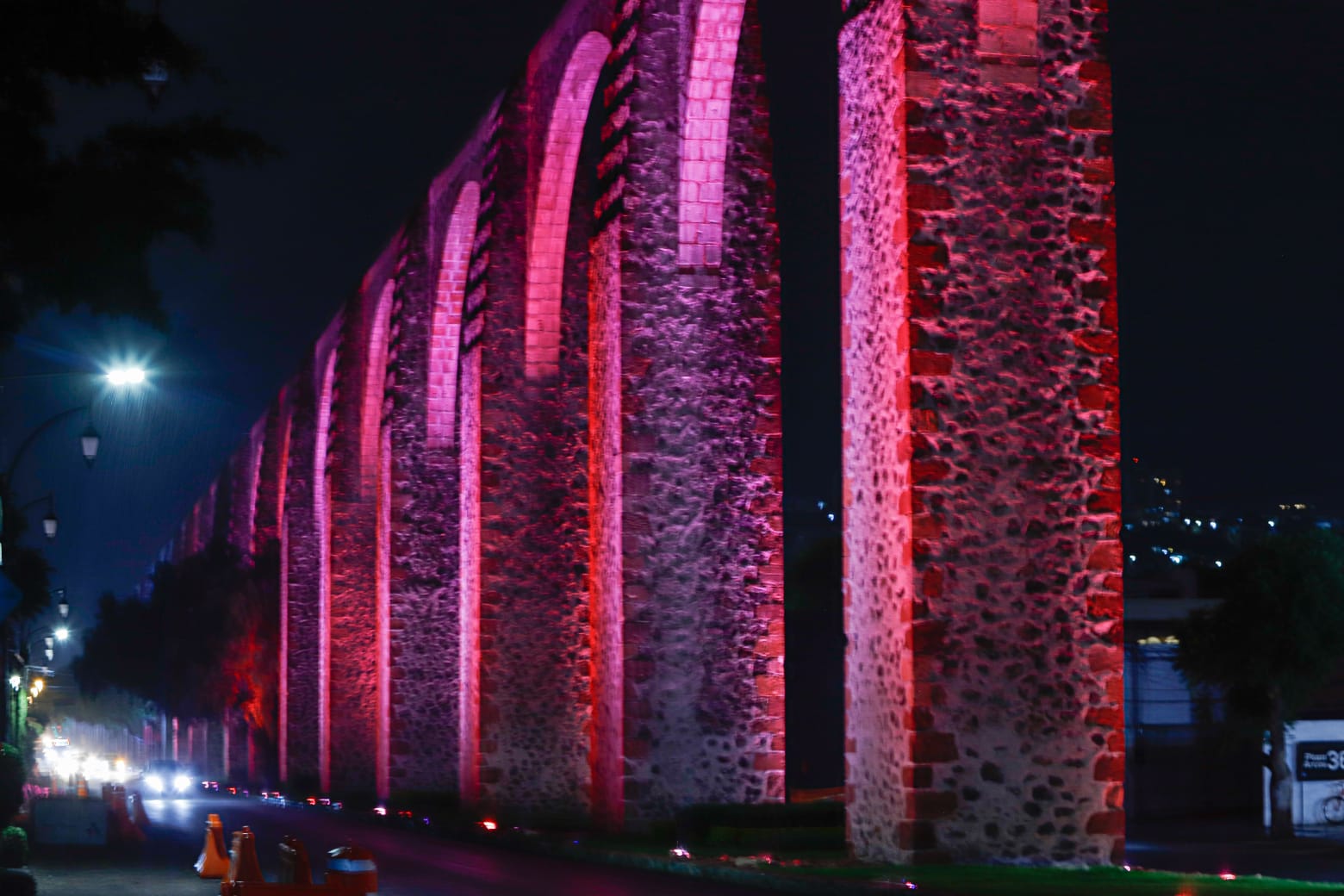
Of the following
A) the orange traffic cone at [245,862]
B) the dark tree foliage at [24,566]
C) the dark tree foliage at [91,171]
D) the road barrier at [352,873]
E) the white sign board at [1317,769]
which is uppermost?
the dark tree foliage at [91,171]

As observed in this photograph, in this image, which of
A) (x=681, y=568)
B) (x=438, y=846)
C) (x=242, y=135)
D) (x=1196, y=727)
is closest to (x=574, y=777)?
(x=438, y=846)

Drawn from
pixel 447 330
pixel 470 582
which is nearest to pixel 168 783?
pixel 447 330

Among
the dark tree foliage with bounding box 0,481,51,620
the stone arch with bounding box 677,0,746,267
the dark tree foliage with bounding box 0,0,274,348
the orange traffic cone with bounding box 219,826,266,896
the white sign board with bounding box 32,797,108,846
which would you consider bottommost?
the white sign board with bounding box 32,797,108,846

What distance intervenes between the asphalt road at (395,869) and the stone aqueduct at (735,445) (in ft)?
5.40

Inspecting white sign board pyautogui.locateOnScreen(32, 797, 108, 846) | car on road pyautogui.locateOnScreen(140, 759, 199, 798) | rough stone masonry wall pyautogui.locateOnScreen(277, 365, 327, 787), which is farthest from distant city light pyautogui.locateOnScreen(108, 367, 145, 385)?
car on road pyautogui.locateOnScreen(140, 759, 199, 798)

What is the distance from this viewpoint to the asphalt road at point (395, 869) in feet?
48.5

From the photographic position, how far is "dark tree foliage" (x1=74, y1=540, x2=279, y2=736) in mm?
51031

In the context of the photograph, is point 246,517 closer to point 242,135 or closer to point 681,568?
point 681,568

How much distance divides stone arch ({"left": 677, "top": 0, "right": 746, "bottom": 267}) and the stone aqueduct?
0.03 m

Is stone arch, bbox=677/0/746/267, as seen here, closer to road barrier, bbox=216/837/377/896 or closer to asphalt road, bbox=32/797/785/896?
asphalt road, bbox=32/797/785/896

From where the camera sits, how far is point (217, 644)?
55.6 metres

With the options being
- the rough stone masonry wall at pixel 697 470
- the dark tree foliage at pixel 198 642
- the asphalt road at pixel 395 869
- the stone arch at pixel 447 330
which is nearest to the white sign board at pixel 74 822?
the asphalt road at pixel 395 869

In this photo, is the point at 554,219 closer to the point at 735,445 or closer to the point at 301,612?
the point at 735,445

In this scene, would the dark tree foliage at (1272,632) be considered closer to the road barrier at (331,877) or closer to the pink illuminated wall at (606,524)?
the pink illuminated wall at (606,524)
